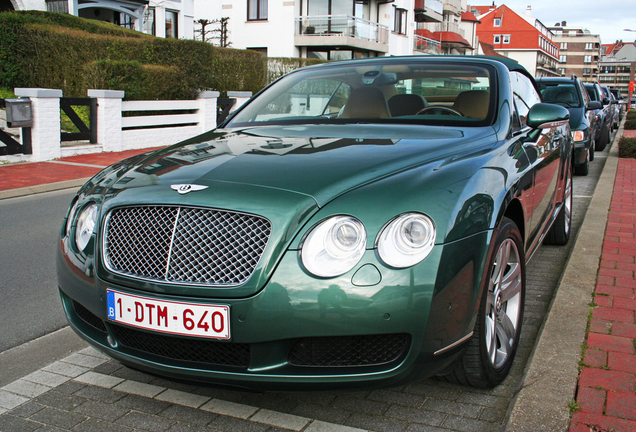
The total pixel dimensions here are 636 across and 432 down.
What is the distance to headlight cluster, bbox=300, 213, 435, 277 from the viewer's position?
2215mm

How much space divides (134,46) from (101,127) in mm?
5039

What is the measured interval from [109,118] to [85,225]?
41.3 ft

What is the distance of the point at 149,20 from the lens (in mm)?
31750

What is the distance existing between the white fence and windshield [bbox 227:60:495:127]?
973 cm

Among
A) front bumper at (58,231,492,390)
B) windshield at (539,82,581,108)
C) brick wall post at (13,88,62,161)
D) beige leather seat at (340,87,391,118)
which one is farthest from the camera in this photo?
brick wall post at (13,88,62,161)

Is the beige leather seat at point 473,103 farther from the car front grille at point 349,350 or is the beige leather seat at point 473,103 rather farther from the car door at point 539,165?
the car front grille at point 349,350

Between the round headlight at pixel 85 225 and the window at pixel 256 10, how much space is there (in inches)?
1520

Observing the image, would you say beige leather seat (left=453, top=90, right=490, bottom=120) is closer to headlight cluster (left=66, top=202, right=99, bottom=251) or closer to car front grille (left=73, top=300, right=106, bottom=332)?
headlight cluster (left=66, top=202, right=99, bottom=251)

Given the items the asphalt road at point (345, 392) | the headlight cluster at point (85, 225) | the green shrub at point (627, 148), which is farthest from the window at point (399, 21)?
the headlight cluster at point (85, 225)

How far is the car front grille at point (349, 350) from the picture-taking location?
227 centimetres

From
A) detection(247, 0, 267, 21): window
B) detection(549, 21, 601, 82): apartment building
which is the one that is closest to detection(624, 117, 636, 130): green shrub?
detection(247, 0, 267, 21): window

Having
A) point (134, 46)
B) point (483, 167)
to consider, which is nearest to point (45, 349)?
point (483, 167)

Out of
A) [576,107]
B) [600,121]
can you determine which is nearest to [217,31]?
[600,121]

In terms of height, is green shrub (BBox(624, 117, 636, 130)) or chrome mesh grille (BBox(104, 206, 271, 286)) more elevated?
green shrub (BBox(624, 117, 636, 130))
